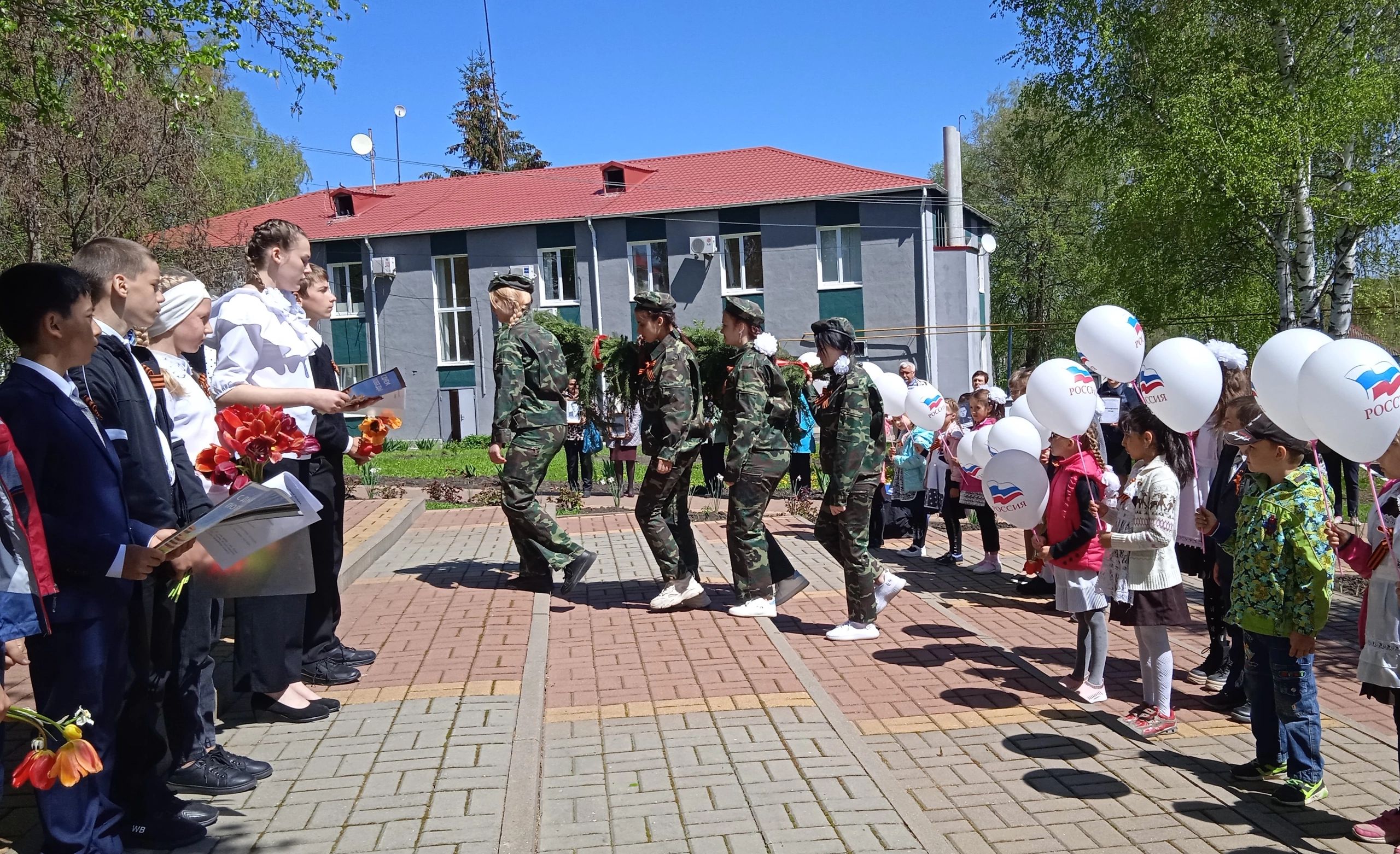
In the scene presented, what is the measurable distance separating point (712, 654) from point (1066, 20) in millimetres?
20274

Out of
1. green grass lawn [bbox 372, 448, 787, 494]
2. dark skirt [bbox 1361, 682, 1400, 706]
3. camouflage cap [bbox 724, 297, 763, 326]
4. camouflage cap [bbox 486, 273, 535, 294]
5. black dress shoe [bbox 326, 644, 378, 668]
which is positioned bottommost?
green grass lawn [bbox 372, 448, 787, 494]

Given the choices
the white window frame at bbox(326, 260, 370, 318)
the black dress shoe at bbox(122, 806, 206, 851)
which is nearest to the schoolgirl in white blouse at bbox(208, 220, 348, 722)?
the black dress shoe at bbox(122, 806, 206, 851)

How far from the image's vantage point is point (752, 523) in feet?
23.8

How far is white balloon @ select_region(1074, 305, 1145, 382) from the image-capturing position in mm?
5652

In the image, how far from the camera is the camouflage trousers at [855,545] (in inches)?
259

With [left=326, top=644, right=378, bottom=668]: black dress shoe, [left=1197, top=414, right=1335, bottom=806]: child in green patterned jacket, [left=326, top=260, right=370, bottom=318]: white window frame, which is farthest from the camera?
[left=326, top=260, right=370, bottom=318]: white window frame

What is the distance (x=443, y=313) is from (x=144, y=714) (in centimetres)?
3193

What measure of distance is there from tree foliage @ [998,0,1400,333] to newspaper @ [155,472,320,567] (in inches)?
737

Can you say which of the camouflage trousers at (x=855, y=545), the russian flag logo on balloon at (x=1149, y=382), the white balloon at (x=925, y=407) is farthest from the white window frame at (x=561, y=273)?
the russian flag logo on balloon at (x=1149, y=382)

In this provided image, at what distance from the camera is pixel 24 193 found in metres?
14.4

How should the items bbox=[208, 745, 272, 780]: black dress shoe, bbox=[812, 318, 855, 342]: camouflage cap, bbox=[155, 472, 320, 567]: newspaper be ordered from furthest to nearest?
1. bbox=[812, 318, 855, 342]: camouflage cap
2. bbox=[208, 745, 272, 780]: black dress shoe
3. bbox=[155, 472, 320, 567]: newspaper

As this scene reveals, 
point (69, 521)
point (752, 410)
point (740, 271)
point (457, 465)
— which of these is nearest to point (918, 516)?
point (752, 410)

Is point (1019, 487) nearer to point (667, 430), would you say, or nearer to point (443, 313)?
point (667, 430)

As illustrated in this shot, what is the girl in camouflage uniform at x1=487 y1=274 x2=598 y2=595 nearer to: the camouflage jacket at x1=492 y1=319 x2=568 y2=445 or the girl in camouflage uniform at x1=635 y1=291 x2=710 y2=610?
the camouflage jacket at x1=492 y1=319 x2=568 y2=445
